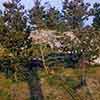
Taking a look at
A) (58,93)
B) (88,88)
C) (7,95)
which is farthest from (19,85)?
(88,88)

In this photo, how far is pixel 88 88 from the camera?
29.0m

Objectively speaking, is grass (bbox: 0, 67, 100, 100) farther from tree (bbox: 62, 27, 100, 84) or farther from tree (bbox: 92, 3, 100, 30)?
tree (bbox: 92, 3, 100, 30)

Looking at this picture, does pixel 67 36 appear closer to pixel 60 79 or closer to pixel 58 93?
pixel 60 79

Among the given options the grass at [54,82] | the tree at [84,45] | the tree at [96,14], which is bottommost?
the grass at [54,82]

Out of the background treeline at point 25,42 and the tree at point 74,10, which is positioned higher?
the tree at point 74,10

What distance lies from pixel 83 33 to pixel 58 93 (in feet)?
20.9

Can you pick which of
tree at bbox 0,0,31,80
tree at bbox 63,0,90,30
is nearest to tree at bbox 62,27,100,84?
tree at bbox 0,0,31,80

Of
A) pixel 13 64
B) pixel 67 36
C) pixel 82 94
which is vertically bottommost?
pixel 82 94

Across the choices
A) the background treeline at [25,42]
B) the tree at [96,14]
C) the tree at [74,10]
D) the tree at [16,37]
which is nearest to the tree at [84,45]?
the background treeline at [25,42]

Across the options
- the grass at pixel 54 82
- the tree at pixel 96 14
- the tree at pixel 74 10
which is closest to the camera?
the grass at pixel 54 82

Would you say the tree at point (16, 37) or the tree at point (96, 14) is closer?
the tree at point (16, 37)

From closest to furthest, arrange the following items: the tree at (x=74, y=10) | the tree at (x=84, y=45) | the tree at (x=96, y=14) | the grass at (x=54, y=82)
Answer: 1. the grass at (x=54, y=82)
2. the tree at (x=84, y=45)
3. the tree at (x=74, y=10)
4. the tree at (x=96, y=14)

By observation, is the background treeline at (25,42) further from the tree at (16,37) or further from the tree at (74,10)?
the tree at (74,10)

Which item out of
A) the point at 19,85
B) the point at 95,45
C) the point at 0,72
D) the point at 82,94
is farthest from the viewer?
the point at 0,72
